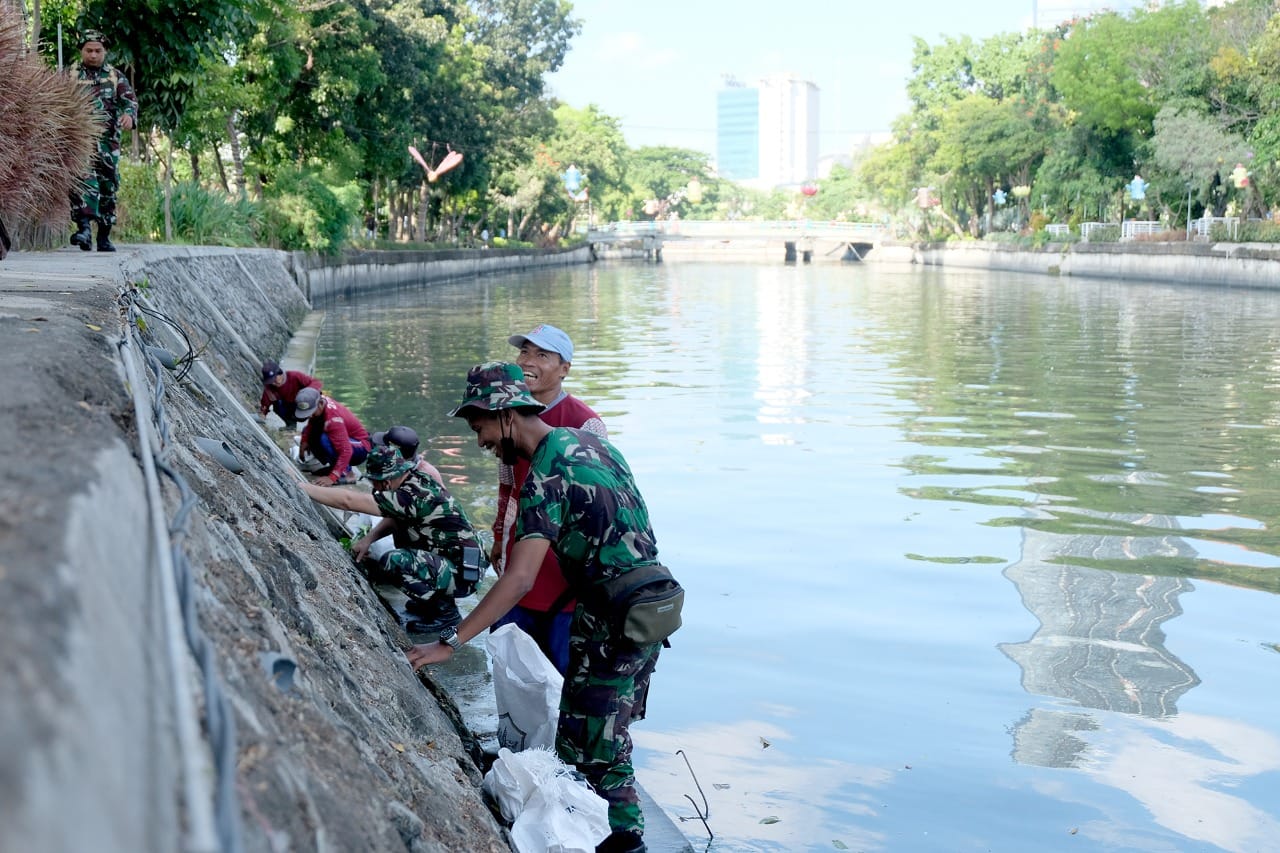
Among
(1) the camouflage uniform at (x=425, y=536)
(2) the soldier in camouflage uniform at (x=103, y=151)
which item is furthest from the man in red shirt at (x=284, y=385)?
(1) the camouflage uniform at (x=425, y=536)

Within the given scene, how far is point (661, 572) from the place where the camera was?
4402 millimetres

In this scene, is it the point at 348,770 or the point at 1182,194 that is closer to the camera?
the point at 348,770

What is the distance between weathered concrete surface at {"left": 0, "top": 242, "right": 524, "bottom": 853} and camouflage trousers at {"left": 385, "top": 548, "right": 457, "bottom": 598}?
62cm

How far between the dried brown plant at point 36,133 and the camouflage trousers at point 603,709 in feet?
22.3

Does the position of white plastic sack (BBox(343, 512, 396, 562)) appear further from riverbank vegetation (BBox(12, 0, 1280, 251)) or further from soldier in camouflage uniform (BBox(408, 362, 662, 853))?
riverbank vegetation (BBox(12, 0, 1280, 251))

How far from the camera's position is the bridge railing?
10256 cm

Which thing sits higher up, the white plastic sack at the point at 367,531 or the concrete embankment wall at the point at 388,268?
the concrete embankment wall at the point at 388,268

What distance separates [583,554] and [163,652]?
234cm

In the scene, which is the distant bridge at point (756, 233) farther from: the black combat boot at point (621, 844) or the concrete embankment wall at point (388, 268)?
the black combat boot at point (621, 844)

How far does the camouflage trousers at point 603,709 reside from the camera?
14.7 feet

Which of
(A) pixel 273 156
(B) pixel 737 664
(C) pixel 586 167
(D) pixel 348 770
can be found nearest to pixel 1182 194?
(A) pixel 273 156

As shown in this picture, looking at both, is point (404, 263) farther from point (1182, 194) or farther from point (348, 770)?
point (348, 770)

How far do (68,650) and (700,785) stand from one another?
4.18 m

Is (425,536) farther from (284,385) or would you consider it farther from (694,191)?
(694,191)
